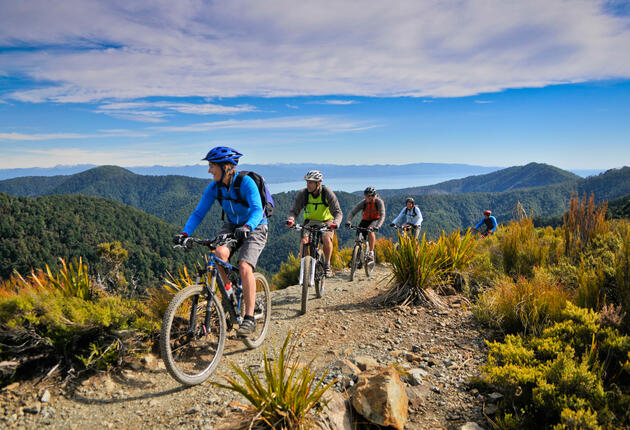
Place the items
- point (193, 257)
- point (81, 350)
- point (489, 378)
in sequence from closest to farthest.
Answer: point (489, 378), point (81, 350), point (193, 257)

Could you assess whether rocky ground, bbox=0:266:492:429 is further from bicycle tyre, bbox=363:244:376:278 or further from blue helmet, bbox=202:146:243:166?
bicycle tyre, bbox=363:244:376:278

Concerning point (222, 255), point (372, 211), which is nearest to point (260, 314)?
point (222, 255)

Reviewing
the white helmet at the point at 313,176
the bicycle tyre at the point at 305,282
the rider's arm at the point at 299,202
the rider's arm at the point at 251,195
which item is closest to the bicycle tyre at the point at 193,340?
the rider's arm at the point at 251,195

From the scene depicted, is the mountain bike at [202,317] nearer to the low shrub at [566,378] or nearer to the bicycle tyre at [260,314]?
the bicycle tyre at [260,314]

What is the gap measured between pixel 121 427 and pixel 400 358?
2.68 m

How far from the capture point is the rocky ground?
267 cm

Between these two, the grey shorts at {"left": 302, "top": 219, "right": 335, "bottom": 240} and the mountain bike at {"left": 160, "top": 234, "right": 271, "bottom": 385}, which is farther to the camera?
the grey shorts at {"left": 302, "top": 219, "right": 335, "bottom": 240}

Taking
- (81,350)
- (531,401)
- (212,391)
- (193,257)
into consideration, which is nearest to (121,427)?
(212,391)

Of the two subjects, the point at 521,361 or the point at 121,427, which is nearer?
the point at 121,427

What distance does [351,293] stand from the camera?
661 centimetres

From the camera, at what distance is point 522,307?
377cm

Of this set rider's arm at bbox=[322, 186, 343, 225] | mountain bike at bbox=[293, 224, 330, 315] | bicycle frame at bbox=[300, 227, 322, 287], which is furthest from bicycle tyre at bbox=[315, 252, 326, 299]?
rider's arm at bbox=[322, 186, 343, 225]

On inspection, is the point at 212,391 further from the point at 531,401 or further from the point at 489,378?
the point at 531,401

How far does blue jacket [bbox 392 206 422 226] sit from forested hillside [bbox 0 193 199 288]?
95.2m
